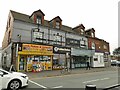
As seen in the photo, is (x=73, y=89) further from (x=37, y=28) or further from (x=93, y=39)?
(x=93, y=39)

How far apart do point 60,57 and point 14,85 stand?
17401 millimetres

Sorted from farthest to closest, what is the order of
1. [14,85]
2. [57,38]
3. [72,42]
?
[72,42] < [57,38] < [14,85]

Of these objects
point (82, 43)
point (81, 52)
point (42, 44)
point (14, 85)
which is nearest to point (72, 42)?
point (81, 52)

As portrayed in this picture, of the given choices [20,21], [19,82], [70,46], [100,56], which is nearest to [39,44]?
[20,21]

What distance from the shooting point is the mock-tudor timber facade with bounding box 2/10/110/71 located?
22.3m

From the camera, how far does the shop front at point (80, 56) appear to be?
29.0 meters

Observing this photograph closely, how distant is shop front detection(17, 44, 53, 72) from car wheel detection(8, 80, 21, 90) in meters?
12.0

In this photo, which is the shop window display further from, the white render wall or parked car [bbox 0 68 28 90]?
parked car [bbox 0 68 28 90]

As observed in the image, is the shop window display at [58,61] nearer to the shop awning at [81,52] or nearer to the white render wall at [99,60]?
the shop awning at [81,52]

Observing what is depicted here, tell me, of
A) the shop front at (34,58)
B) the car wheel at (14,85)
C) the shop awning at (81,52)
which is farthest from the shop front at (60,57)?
the car wheel at (14,85)

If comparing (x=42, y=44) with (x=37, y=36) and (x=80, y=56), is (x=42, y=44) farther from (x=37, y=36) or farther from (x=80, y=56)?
(x=80, y=56)

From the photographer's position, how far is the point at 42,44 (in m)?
24.2

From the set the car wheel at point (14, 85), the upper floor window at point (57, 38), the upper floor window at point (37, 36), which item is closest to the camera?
the car wheel at point (14, 85)

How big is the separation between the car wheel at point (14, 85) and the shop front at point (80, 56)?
63.1ft
